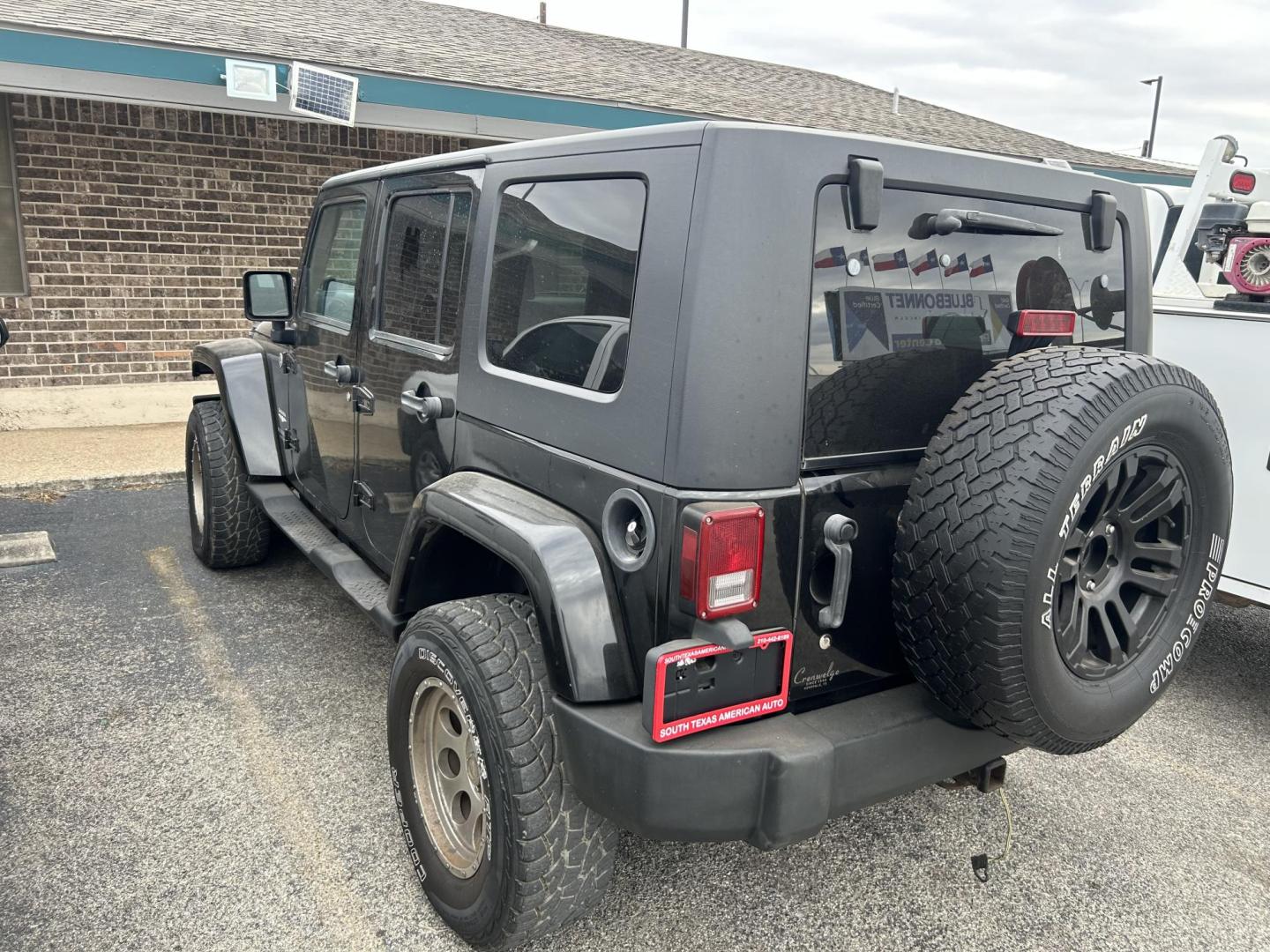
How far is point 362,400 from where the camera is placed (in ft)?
11.5

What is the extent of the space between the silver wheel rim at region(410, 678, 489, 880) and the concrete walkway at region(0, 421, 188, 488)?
523 centimetres

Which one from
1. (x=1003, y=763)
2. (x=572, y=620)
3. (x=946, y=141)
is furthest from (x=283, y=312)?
(x=946, y=141)

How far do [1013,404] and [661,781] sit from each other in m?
1.08

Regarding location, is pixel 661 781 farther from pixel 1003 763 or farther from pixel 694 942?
pixel 1003 763

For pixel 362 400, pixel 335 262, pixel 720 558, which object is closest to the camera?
pixel 720 558

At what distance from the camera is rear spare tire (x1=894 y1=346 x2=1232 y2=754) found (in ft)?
6.51

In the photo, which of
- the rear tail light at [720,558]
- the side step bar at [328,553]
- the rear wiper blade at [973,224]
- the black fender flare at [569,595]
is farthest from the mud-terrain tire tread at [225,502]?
the rear wiper blade at [973,224]

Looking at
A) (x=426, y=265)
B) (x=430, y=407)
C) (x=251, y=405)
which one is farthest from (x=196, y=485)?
(x=430, y=407)

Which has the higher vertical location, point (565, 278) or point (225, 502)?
point (565, 278)

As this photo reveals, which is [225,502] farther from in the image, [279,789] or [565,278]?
[565,278]

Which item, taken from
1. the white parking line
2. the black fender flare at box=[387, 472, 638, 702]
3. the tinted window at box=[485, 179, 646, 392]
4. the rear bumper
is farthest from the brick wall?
the rear bumper

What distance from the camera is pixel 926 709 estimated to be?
91.0 inches

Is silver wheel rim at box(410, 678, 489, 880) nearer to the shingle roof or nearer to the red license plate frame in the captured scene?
the red license plate frame

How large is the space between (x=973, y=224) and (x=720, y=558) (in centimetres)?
101
